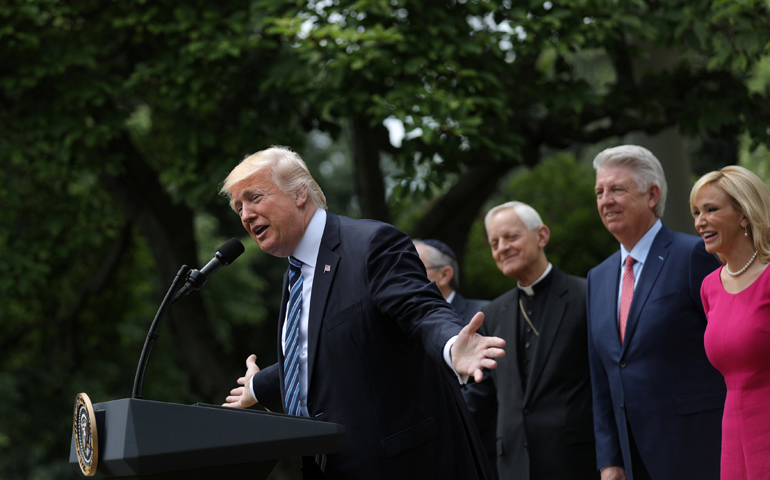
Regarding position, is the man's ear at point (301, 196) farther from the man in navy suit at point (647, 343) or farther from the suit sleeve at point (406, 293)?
the man in navy suit at point (647, 343)

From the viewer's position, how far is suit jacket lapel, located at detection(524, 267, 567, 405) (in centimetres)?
395

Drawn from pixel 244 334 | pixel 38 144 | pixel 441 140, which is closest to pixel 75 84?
pixel 38 144

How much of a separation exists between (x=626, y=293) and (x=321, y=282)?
5.31ft

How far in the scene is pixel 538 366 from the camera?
3.95 metres

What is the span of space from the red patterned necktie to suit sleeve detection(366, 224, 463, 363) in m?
1.39

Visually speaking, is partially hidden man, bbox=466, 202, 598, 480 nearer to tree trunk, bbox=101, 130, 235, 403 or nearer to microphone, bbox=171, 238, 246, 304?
microphone, bbox=171, 238, 246, 304

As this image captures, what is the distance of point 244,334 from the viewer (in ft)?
70.0

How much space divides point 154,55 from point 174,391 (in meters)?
8.36

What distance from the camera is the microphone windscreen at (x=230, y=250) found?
2.66m

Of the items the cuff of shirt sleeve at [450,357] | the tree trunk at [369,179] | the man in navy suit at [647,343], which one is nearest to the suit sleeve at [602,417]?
the man in navy suit at [647,343]

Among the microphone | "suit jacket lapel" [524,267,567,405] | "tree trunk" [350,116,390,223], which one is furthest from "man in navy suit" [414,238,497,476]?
"tree trunk" [350,116,390,223]

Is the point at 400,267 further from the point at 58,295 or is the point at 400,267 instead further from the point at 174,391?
the point at 174,391

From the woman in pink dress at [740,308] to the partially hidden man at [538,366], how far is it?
0.98 metres

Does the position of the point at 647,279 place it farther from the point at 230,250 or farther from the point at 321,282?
the point at 230,250
